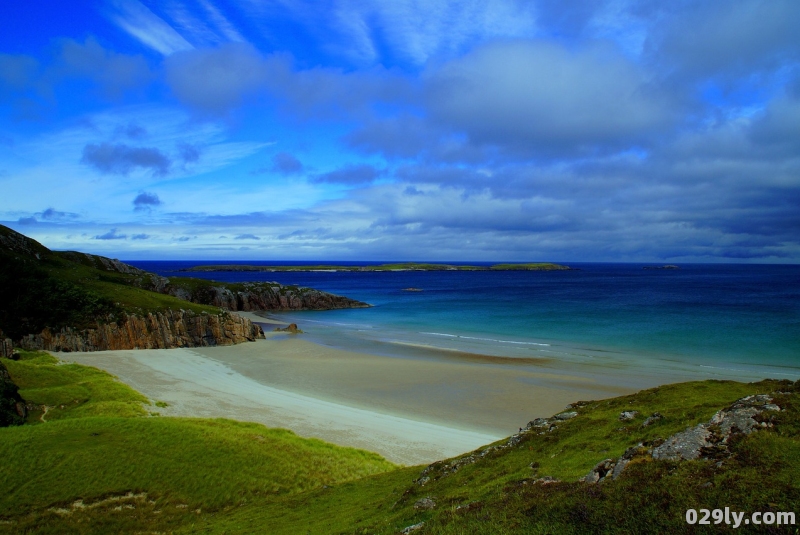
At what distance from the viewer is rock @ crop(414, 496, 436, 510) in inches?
483

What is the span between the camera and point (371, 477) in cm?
2058

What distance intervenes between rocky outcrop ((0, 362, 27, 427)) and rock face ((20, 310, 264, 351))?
99.5 ft

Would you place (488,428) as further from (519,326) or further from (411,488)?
(519,326)

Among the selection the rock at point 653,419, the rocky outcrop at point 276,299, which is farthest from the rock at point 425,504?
the rocky outcrop at point 276,299

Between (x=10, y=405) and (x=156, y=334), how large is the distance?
3643 centimetres

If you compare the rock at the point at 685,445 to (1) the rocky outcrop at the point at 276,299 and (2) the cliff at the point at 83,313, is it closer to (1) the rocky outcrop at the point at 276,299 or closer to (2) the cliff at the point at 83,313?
(2) the cliff at the point at 83,313

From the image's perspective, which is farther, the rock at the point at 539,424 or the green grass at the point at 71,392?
the green grass at the point at 71,392

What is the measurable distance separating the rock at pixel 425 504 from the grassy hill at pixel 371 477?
0.19 feet

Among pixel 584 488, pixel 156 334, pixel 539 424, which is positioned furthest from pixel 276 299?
pixel 584 488

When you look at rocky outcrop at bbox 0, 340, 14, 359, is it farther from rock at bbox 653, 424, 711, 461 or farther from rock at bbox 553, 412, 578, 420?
rock at bbox 653, 424, 711, 461

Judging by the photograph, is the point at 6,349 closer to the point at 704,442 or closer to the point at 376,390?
the point at 376,390

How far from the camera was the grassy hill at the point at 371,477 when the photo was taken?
8609mm

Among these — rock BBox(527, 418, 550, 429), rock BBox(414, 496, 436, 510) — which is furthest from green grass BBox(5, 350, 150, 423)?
rock BBox(527, 418, 550, 429)

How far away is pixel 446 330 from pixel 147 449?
6175 cm
